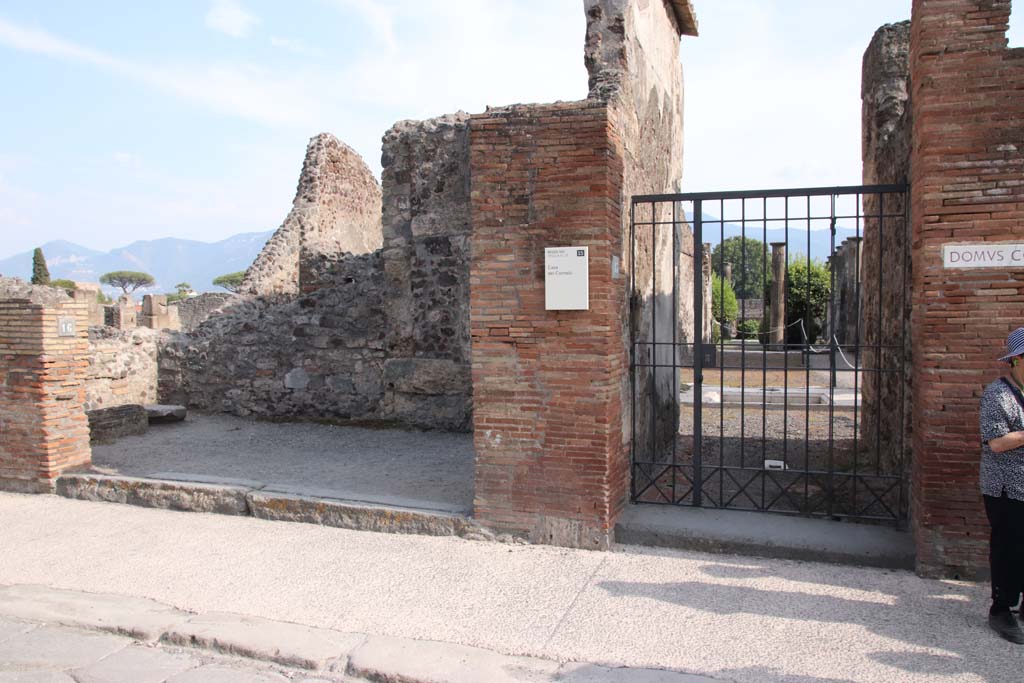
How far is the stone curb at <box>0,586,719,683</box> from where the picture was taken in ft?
12.1

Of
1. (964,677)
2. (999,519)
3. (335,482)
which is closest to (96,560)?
(335,482)

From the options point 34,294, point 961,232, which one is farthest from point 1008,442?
point 34,294

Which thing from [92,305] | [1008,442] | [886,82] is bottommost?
[1008,442]

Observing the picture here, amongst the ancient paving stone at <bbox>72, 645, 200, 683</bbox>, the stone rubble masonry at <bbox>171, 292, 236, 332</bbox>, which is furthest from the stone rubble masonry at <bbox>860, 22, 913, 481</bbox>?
the stone rubble masonry at <bbox>171, 292, 236, 332</bbox>

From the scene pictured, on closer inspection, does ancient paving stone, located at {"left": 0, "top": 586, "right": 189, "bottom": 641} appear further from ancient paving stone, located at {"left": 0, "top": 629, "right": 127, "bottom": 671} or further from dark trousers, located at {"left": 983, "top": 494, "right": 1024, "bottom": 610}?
dark trousers, located at {"left": 983, "top": 494, "right": 1024, "bottom": 610}

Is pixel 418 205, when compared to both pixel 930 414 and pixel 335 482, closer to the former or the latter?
pixel 335 482

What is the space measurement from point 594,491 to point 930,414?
7.14ft

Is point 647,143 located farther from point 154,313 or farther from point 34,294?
point 154,313

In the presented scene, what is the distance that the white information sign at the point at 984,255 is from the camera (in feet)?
14.3

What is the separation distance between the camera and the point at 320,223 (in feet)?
46.7

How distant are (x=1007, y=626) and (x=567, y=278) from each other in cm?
318

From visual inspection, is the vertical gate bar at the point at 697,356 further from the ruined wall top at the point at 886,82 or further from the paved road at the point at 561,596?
the ruined wall top at the point at 886,82

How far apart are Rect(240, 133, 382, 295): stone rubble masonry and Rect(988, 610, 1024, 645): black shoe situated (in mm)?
10574

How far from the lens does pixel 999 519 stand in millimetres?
3980
